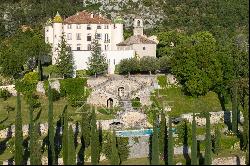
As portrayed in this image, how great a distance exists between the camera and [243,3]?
134m

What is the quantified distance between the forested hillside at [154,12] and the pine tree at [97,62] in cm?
3770

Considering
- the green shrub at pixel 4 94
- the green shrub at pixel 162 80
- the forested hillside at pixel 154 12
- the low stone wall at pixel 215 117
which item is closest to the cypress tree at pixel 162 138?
the low stone wall at pixel 215 117

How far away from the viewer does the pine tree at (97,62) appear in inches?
3177

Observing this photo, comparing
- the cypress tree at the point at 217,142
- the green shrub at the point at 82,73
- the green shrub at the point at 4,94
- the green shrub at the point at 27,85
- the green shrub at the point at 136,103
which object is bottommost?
the cypress tree at the point at 217,142

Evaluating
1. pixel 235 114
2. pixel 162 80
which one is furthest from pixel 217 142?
pixel 162 80

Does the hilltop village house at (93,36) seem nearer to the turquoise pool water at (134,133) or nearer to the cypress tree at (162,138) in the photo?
the turquoise pool water at (134,133)

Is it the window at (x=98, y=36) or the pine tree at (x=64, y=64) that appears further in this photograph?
the window at (x=98, y=36)

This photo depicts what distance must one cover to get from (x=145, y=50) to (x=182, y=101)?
16.4 m

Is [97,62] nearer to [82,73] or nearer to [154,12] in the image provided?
[82,73]

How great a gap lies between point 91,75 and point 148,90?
10.2 meters

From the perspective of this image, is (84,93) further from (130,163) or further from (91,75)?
(130,163)

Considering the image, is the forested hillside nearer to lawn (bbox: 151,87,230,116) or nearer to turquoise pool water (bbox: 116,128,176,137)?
lawn (bbox: 151,87,230,116)

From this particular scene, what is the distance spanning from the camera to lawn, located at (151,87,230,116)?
236 ft

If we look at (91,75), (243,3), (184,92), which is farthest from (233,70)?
(243,3)
